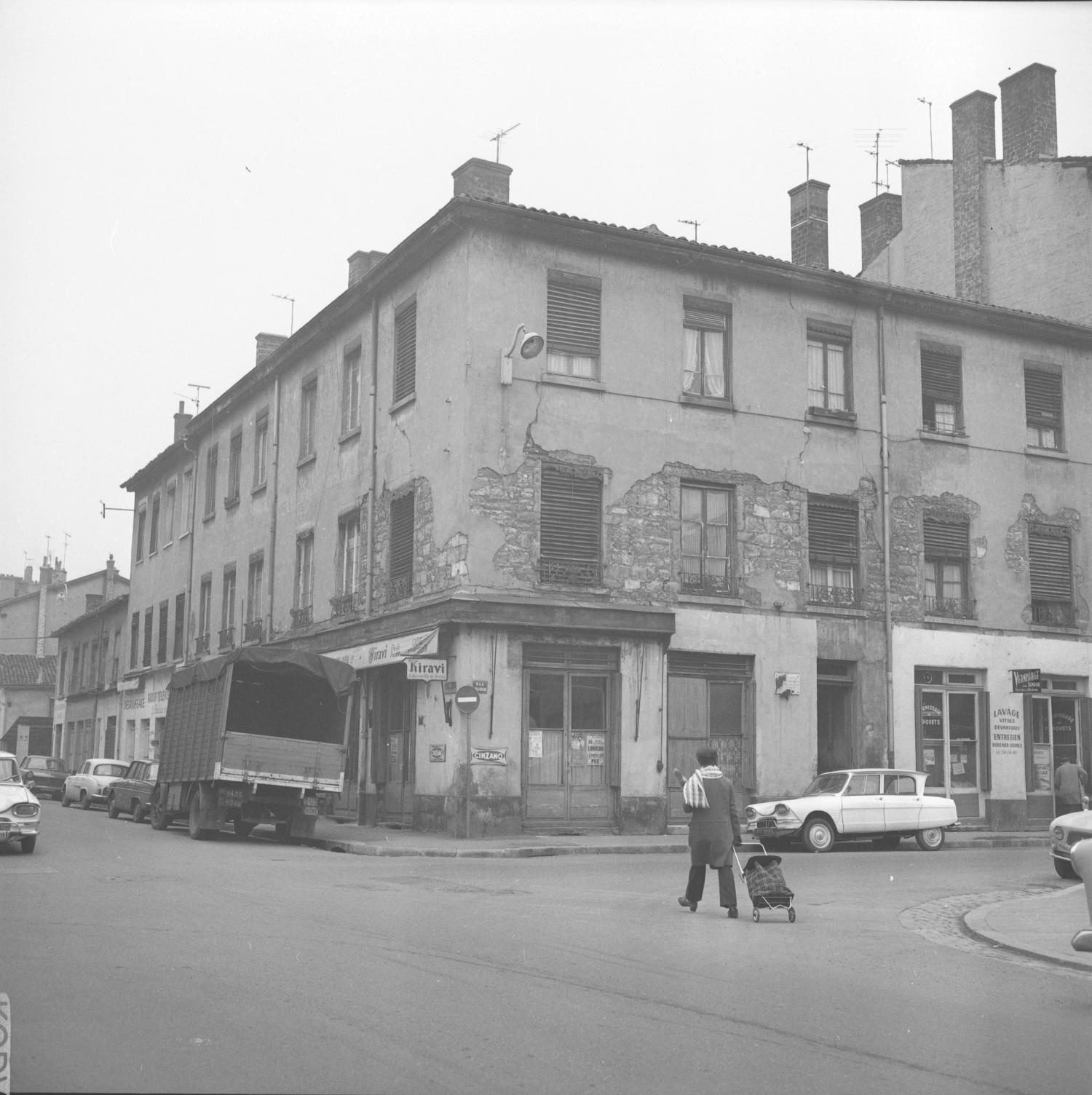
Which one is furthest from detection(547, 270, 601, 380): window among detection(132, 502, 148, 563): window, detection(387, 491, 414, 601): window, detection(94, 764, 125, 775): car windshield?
detection(132, 502, 148, 563): window

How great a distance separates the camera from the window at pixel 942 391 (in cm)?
2705

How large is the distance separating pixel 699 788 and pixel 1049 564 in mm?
18177

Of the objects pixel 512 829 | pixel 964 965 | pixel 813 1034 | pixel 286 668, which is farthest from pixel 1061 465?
pixel 813 1034

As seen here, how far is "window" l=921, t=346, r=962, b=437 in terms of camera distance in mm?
27047

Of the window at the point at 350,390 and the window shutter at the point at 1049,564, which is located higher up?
the window at the point at 350,390

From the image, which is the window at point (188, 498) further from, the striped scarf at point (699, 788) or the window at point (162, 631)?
the striped scarf at point (699, 788)

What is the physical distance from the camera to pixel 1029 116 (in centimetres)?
3216

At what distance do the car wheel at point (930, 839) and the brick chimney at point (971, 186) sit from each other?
602 inches

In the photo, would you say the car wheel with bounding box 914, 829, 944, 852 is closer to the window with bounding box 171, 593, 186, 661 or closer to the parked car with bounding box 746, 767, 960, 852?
the parked car with bounding box 746, 767, 960, 852

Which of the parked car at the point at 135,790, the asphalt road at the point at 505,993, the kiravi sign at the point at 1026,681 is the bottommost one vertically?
the asphalt road at the point at 505,993

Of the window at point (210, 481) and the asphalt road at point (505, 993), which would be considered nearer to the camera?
the asphalt road at point (505, 993)

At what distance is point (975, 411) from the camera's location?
1081 inches

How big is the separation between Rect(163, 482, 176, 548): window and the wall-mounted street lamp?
847 inches

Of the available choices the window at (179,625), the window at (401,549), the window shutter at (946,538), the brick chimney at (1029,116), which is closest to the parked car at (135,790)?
the window at (401,549)
